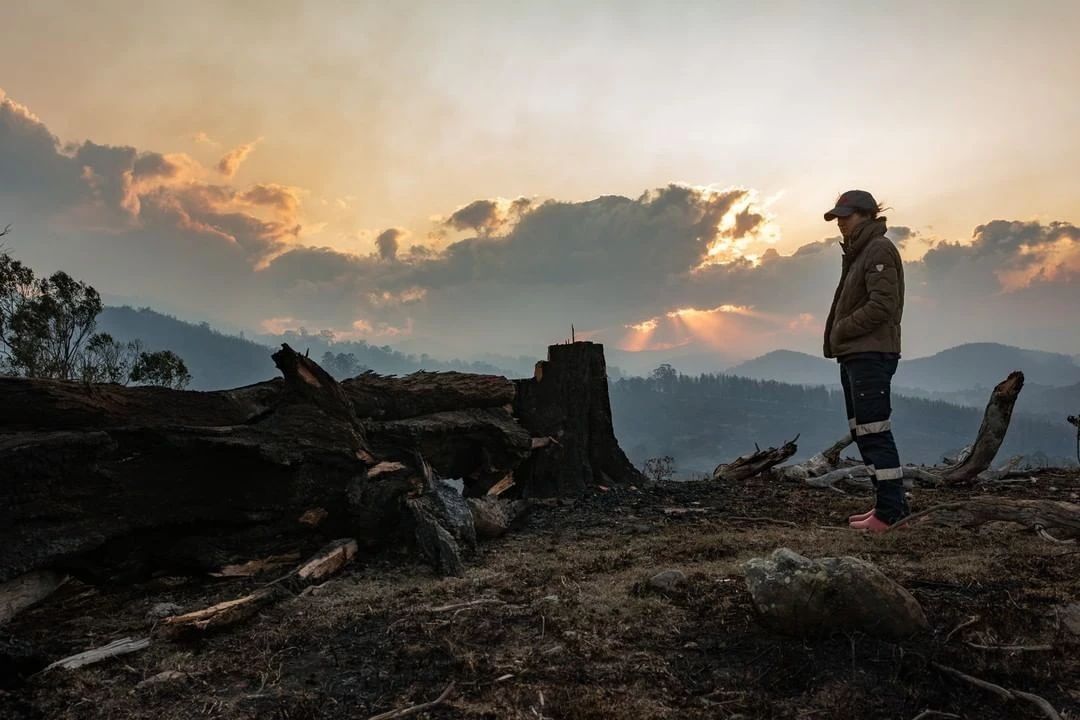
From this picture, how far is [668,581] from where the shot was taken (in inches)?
172

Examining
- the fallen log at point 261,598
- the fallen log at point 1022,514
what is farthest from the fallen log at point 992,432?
the fallen log at point 261,598

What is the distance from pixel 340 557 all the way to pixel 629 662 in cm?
328

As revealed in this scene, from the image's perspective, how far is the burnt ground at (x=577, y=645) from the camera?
9.02 feet

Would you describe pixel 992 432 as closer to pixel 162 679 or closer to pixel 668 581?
pixel 668 581

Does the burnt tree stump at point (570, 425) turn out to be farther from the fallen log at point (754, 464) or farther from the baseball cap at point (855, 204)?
the baseball cap at point (855, 204)

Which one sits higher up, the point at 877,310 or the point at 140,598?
the point at 877,310

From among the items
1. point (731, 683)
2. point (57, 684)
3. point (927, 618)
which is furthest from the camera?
point (927, 618)

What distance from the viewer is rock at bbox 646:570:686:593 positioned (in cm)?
430

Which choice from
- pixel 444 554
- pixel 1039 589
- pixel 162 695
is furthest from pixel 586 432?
pixel 162 695

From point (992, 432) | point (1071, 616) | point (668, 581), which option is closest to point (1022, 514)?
point (1071, 616)

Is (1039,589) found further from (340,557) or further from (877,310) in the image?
(340,557)

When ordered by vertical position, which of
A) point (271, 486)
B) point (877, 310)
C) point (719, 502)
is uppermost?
→ point (877, 310)

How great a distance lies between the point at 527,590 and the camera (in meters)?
4.54

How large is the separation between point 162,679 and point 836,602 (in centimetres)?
384
